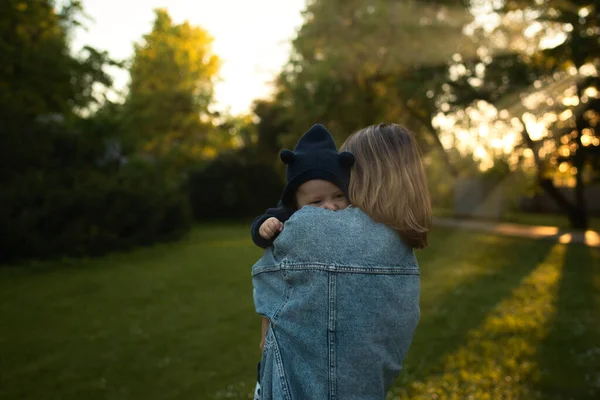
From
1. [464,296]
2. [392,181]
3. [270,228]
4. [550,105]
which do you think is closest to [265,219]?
[270,228]

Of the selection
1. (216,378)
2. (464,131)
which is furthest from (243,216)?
(216,378)

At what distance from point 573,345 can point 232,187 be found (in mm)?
20831

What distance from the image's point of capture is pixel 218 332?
274 inches

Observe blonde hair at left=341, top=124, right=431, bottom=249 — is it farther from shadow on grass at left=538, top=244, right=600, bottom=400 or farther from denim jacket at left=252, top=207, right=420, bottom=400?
shadow on grass at left=538, top=244, right=600, bottom=400

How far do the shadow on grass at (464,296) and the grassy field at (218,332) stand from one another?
1.1 inches

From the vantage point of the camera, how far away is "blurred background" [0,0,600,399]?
5.77 m

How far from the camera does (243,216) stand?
89.2 feet

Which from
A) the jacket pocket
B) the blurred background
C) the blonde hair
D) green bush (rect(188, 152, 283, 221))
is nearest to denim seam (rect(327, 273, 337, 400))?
the jacket pocket

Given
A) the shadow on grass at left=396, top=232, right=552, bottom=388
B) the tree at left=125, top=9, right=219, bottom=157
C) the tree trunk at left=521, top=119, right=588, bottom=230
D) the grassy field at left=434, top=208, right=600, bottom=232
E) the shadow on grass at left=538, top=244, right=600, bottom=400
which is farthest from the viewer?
the tree at left=125, top=9, right=219, bottom=157

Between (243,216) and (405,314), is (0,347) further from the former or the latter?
(243,216)

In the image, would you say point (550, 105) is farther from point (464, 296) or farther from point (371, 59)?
point (464, 296)

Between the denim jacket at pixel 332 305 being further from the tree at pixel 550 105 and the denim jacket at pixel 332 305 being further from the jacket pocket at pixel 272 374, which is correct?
the tree at pixel 550 105

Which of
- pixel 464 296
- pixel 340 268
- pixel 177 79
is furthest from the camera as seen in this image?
pixel 177 79

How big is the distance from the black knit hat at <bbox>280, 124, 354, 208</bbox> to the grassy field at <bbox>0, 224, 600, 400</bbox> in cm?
344
